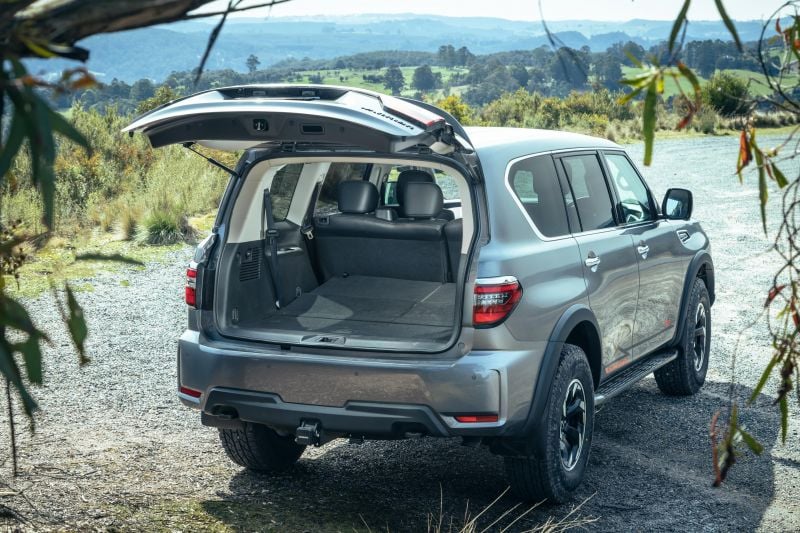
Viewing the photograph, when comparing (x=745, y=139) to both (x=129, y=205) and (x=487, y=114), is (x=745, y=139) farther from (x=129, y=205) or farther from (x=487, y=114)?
(x=487, y=114)

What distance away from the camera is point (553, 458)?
517 centimetres

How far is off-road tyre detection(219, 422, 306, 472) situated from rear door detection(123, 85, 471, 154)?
1.57 meters

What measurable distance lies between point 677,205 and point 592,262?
5.41ft

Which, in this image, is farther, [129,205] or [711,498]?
[129,205]

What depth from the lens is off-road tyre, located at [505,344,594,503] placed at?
511 cm

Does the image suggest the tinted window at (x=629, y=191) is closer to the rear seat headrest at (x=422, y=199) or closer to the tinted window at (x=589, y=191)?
the tinted window at (x=589, y=191)

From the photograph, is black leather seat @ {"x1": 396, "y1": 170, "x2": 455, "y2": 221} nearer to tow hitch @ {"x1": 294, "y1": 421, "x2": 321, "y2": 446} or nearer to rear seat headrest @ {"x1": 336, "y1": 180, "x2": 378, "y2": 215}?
rear seat headrest @ {"x1": 336, "y1": 180, "x2": 378, "y2": 215}

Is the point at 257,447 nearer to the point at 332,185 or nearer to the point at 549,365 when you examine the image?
the point at 549,365

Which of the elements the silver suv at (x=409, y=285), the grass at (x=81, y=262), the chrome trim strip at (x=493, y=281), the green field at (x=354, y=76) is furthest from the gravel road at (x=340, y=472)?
the green field at (x=354, y=76)

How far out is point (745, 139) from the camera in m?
2.84

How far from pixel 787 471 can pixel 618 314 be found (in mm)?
1349

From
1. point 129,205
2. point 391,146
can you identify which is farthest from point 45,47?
point 129,205

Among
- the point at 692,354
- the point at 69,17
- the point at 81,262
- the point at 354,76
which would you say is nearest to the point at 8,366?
the point at 69,17

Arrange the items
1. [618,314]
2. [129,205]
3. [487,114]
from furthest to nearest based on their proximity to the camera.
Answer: [487,114]
[129,205]
[618,314]
